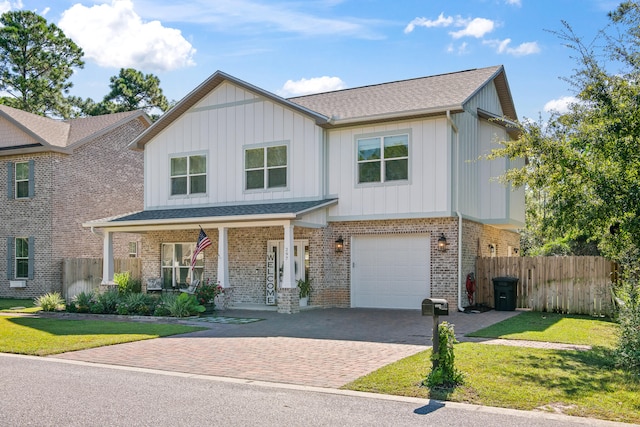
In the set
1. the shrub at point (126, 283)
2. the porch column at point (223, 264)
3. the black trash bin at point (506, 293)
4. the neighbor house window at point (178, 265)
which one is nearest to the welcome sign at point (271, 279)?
the porch column at point (223, 264)

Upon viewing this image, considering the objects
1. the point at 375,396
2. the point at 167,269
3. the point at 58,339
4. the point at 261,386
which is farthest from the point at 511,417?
the point at 167,269

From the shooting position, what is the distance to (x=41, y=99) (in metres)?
44.6

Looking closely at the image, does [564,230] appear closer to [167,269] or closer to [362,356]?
[362,356]

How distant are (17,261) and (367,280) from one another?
49.5 feet

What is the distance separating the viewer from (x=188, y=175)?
22.1m

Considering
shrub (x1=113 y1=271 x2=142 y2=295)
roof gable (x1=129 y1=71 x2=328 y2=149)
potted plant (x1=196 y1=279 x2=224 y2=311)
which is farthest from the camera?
shrub (x1=113 y1=271 x2=142 y2=295)

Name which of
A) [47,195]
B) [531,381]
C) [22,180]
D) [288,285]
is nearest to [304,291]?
[288,285]

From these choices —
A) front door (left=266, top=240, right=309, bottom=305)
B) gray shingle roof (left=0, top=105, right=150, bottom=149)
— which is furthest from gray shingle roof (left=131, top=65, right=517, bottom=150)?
gray shingle roof (left=0, top=105, right=150, bottom=149)

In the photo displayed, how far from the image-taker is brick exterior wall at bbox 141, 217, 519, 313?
1820 cm

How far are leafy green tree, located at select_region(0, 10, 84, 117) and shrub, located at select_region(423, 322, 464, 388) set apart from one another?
135 feet

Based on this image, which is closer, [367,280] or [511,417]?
[511,417]

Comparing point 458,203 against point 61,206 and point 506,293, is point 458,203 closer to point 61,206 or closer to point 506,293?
point 506,293

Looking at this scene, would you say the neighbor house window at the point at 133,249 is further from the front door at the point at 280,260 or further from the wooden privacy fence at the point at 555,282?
the wooden privacy fence at the point at 555,282

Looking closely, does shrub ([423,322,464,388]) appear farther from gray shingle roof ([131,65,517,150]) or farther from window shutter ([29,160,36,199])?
window shutter ([29,160,36,199])
